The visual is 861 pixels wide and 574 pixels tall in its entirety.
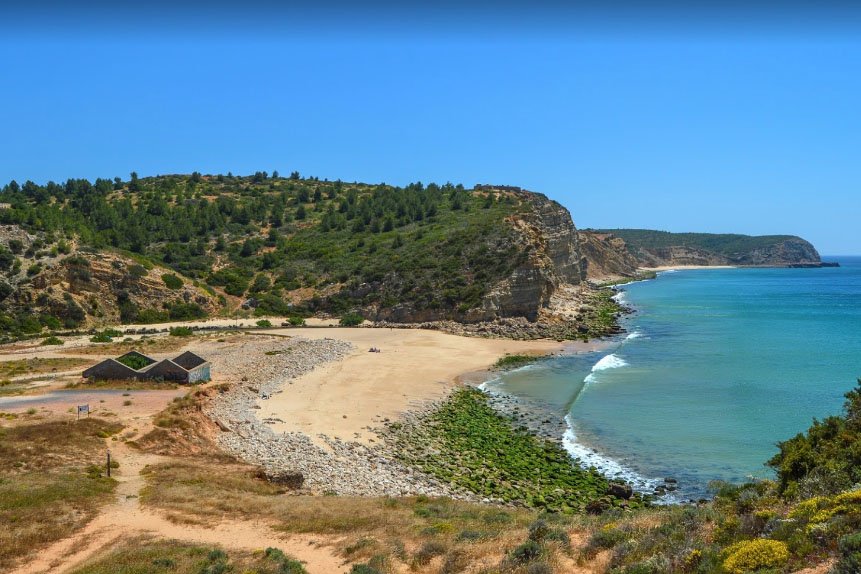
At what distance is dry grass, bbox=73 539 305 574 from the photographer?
10.5 m

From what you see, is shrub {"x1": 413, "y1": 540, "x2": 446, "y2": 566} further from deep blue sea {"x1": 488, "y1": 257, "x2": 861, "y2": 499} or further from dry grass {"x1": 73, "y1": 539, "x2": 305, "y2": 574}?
deep blue sea {"x1": 488, "y1": 257, "x2": 861, "y2": 499}

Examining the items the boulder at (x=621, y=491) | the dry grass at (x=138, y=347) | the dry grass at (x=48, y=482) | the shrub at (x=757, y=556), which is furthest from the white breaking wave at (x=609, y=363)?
the dry grass at (x=138, y=347)

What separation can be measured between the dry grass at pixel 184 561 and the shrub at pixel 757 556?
742 centimetres

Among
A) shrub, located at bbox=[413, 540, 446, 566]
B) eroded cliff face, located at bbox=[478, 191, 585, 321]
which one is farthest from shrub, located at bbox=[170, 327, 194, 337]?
shrub, located at bbox=[413, 540, 446, 566]

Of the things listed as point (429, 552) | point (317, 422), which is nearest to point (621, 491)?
point (429, 552)

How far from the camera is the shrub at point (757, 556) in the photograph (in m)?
7.45

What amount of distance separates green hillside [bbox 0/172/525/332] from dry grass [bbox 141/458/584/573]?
4394 cm

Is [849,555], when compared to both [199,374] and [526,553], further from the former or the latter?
[199,374]

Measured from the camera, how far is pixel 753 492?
422 inches

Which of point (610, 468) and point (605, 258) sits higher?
point (605, 258)

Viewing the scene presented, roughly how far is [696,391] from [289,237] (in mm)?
65073

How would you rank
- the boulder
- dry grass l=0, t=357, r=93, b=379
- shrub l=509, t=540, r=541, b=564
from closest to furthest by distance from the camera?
shrub l=509, t=540, r=541, b=564 → the boulder → dry grass l=0, t=357, r=93, b=379

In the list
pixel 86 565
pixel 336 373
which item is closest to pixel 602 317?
pixel 336 373

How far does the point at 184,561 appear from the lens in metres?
11.0
